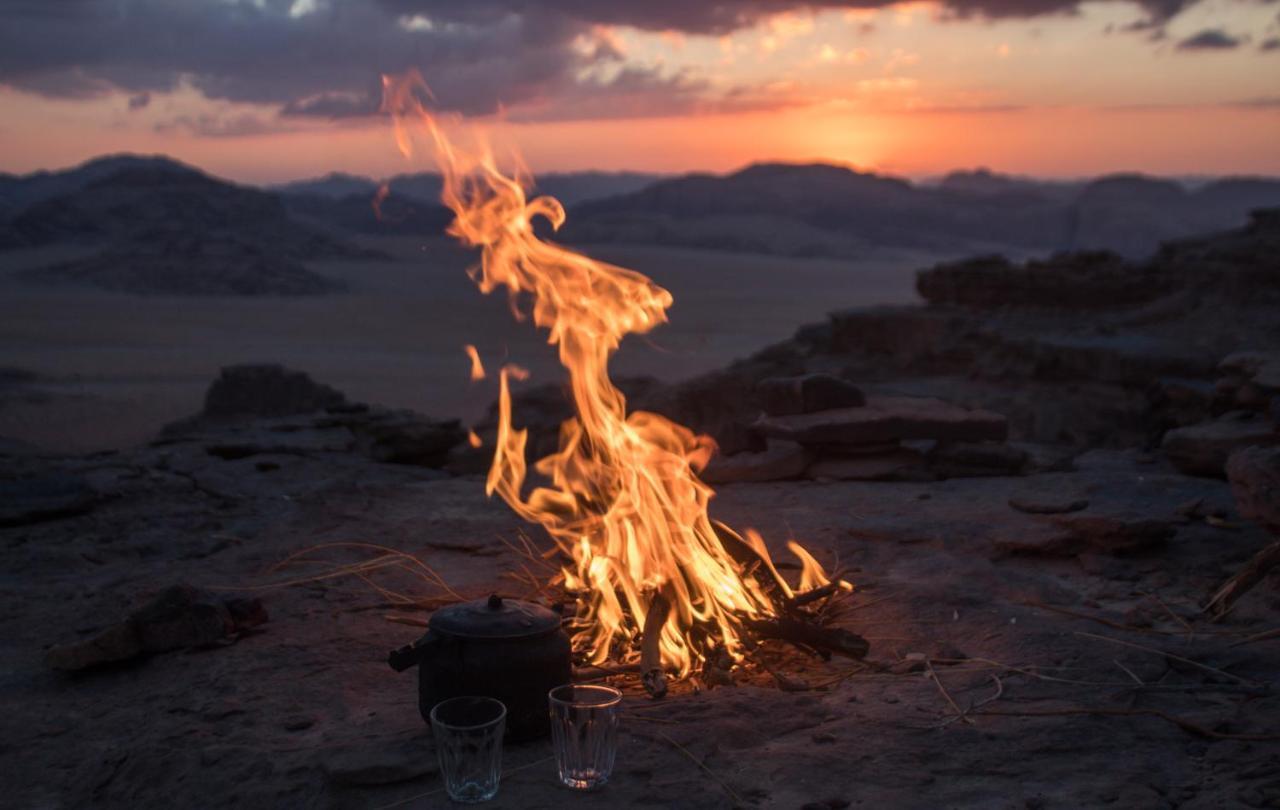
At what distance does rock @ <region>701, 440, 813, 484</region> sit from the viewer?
26.5 feet

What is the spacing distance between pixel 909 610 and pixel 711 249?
220ft

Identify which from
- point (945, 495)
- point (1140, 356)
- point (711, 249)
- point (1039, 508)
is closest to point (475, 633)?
point (1039, 508)

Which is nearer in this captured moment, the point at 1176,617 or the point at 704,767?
the point at 704,767

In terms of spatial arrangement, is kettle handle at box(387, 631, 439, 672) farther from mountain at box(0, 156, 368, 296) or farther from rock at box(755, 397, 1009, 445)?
mountain at box(0, 156, 368, 296)

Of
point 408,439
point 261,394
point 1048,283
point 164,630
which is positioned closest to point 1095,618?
point 164,630

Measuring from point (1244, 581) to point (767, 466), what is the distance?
12.4 feet

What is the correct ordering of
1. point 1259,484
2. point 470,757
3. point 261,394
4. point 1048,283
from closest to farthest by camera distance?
point 470,757, point 1259,484, point 261,394, point 1048,283

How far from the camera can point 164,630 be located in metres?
4.66

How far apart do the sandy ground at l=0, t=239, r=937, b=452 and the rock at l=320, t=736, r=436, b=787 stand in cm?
372

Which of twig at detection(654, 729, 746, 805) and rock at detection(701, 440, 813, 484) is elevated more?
twig at detection(654, 729, 746, 805)

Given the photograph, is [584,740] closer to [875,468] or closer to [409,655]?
[409,655]

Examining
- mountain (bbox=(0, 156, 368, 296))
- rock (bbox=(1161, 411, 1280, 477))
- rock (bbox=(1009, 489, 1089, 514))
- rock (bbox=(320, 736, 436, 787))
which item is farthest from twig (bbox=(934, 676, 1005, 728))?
mountain (bbox=(0, 156, 368, 296))

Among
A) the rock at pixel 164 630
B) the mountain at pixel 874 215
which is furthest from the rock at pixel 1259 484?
the mountain at pixel 874 215

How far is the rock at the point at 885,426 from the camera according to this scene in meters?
7.99
